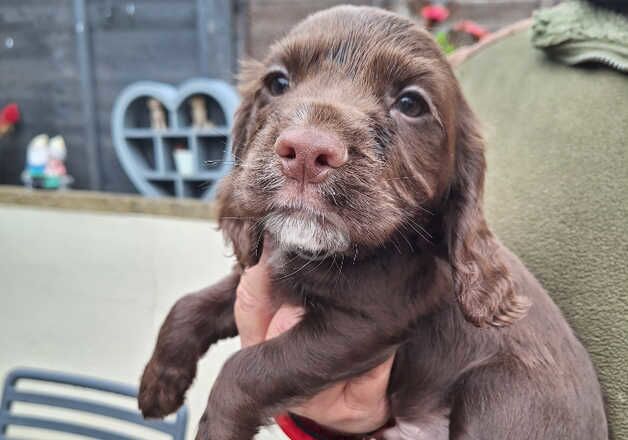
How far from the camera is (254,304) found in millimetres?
1479

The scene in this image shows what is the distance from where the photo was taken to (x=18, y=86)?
518 cm

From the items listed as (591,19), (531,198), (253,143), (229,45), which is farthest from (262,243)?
(229,45)

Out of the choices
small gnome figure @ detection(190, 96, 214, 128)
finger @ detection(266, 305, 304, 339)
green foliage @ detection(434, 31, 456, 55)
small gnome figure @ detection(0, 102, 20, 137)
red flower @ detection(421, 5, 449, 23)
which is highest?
red flower @ detection(421, 5, 449, 23)

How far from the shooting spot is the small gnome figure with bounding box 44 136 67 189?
481 cm

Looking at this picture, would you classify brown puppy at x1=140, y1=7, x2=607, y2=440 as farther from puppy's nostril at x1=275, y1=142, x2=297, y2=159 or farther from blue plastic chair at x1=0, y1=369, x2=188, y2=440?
blue plastic chair at x1=0, y1=369, x2=188, y2=440

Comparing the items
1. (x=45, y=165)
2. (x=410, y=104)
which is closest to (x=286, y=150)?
(x=410, y=104)

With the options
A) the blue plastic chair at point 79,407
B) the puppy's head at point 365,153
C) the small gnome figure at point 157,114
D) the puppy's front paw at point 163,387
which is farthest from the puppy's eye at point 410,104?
the small gnome figure at point 157,114

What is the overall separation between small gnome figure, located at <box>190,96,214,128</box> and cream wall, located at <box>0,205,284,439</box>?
751mm

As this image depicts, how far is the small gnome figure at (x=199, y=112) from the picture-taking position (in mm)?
4410

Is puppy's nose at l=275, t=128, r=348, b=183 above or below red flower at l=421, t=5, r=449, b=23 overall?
below

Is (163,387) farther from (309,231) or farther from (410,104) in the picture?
(410,104)

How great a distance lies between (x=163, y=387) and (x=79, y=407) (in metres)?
1.11

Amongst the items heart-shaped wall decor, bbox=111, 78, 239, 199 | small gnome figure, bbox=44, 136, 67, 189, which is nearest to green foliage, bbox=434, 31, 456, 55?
heart-shaped wall decor, bbox=111, 78, 239, 199

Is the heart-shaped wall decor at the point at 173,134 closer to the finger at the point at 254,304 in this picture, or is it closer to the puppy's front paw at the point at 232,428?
the finger at the point at 254,304
